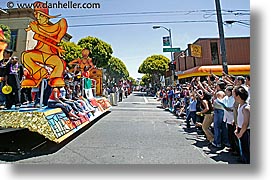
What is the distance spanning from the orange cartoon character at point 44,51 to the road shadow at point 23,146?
1330 mm

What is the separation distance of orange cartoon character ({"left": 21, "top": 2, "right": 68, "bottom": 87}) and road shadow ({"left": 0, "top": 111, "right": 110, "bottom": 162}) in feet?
4.37

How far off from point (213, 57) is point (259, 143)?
1089 cm

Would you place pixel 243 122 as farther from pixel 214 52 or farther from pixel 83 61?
pixel 214 52

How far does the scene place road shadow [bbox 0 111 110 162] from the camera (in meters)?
4.19

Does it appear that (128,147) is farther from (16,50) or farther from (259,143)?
(16,50)

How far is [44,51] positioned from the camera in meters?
4.62

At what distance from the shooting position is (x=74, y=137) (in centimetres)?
547

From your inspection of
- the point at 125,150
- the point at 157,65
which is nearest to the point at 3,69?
the point at 125,150

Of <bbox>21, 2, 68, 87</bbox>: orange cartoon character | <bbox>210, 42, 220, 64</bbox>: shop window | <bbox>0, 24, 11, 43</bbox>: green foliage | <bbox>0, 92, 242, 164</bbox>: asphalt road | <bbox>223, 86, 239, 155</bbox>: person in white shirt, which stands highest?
<bbox>210, 42, 220, 64</bbox>: shop window

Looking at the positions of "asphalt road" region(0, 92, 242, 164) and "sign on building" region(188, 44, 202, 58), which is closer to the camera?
"asphalt road" region(0, 92, 242, 164)

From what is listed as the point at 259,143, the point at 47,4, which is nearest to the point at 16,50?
the point at 47,4

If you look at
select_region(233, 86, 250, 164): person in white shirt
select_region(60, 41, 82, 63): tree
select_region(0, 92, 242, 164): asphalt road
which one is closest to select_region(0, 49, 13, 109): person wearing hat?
select_region(0, 92, 242, 164): asphalt road

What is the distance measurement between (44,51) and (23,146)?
6.78ft

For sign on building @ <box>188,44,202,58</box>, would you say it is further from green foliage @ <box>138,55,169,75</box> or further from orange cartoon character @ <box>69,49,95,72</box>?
green foliage @ <box>138,55,169,75</box>
